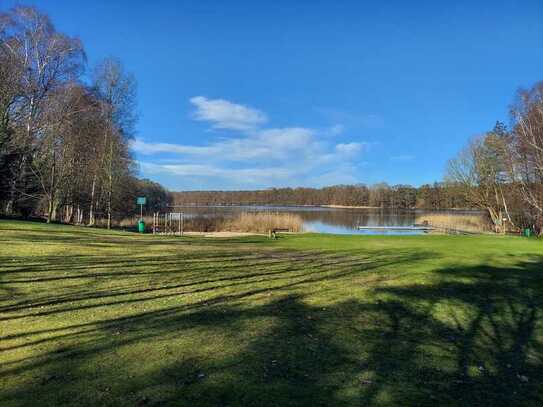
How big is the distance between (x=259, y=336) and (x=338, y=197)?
4925 inches

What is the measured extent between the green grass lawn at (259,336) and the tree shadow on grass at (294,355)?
2 centimetres

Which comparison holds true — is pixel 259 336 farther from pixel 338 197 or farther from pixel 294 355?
pixel 338 197

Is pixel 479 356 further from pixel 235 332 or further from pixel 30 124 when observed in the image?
pixel 30 124

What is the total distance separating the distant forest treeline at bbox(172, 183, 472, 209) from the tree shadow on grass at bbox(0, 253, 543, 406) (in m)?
80.7

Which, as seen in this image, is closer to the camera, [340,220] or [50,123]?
[50,123]

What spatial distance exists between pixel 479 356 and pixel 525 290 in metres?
4.28

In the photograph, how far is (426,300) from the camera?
6.72 m

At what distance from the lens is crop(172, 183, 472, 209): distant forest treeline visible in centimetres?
10044

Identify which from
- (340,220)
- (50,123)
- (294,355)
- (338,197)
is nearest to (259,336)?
(294,355)

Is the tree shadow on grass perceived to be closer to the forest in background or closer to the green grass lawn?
the green grass lawn

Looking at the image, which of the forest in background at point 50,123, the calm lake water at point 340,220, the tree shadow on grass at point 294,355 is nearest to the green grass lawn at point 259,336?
the tree shadow on grass at point 294,355

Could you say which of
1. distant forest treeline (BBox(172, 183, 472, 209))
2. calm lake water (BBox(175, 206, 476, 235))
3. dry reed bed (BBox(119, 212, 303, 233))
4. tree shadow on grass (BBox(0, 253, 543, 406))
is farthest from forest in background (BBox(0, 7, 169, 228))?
distant forest treeline (BBox(172, 183, 472, 209))

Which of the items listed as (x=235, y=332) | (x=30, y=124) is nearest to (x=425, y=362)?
(x=235, y=332)

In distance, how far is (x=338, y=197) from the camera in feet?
419
